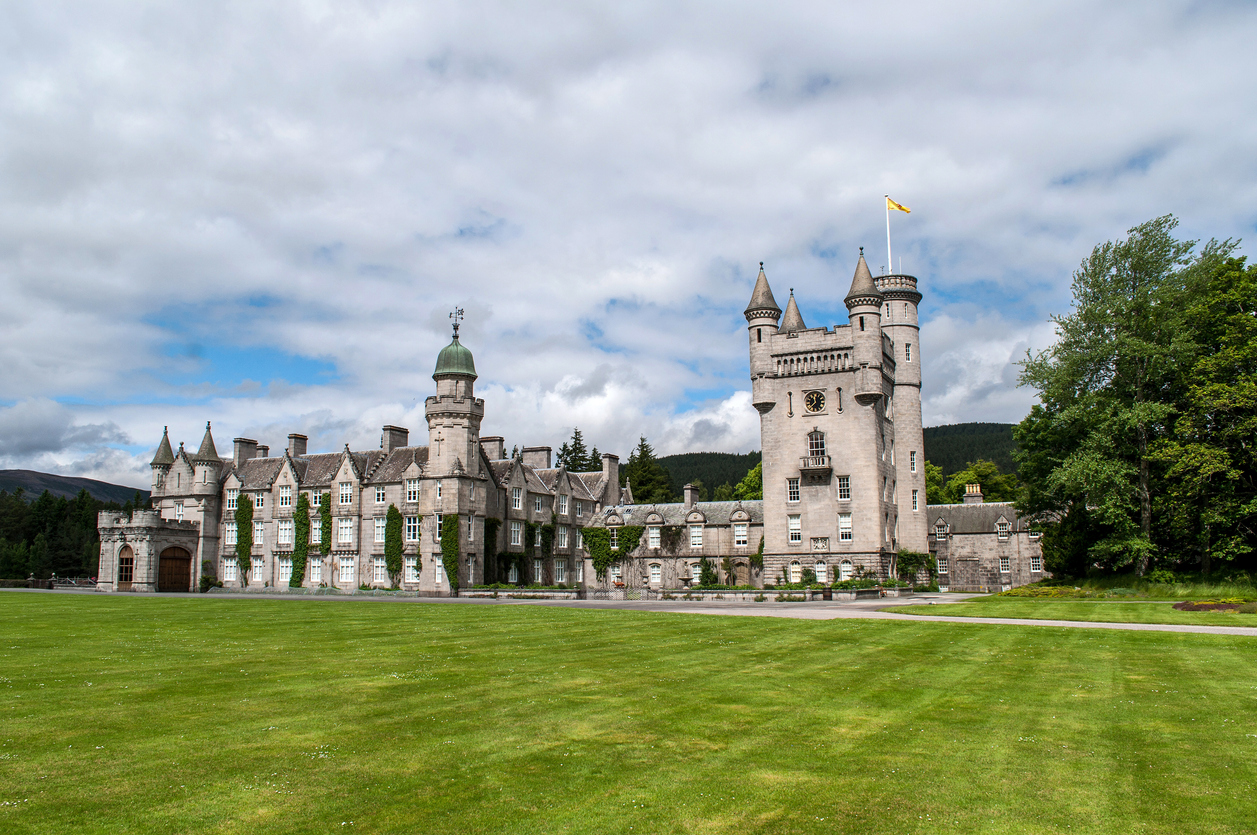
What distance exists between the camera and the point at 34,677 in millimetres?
12758

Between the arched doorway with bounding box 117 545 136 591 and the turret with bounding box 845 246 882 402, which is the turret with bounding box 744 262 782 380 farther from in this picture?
the arched doorway with bounding box 117 545 136 591

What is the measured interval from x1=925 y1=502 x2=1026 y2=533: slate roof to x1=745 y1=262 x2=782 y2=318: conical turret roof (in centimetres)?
2382

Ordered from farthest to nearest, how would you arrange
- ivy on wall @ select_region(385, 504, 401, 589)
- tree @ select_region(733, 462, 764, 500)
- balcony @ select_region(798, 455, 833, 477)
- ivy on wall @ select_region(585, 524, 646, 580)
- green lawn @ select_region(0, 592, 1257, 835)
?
1. tree @ select_region(733, 462, 764, 500)
2. ivy on wall @ select_region(585, 524, 646, 580)
3. ivy on wall @ select_region(385, 504, 401, 589)
4. balcony @ select_region(798, 455, 833, 477)
5. green lawn @ select_region(0, 592, 1257, 835)

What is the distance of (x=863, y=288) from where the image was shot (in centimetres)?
5647

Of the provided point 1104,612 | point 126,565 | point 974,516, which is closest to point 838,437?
point 974,516

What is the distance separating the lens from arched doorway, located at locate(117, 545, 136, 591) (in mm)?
62562

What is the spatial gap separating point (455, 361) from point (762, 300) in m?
22.1

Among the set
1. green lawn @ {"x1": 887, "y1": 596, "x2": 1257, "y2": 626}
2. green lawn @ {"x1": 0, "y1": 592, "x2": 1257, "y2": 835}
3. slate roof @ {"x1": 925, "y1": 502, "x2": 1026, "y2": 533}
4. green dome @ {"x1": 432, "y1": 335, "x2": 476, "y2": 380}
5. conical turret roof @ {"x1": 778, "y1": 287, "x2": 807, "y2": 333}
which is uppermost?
conical turret roof @ {"x1": 778, "y1": 287, "x2": 807, "y2": 333}


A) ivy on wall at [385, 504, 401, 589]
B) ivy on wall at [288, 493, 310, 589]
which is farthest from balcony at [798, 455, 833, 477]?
Result: ivy on wall at [288, 493, 310, 589]

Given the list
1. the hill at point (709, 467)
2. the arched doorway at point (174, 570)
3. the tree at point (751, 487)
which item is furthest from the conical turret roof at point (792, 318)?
the hill at point (709, 467)

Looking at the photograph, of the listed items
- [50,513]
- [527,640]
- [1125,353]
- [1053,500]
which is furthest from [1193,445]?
[50,513]

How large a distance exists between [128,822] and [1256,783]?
33.5 feet

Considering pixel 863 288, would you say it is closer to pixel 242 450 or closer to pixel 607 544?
pixel 607 544

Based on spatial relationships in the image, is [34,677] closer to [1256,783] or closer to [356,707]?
[356,707]
